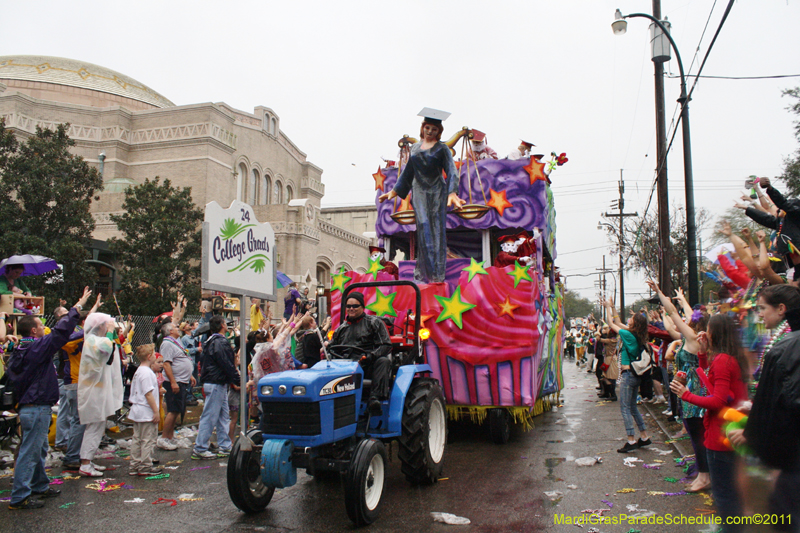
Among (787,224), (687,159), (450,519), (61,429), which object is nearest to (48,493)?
(61,429)

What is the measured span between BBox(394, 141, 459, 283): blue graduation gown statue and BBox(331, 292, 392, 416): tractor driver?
2.47 metres

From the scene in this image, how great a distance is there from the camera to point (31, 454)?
5406 millimetres

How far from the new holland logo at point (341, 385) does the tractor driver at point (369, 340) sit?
33 centimetres

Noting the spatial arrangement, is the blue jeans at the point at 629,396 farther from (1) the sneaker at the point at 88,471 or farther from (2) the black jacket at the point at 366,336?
(1) the sneaker at the point at 88,471

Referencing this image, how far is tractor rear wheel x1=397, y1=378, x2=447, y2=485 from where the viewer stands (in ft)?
18.2

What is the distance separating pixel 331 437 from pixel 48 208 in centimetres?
1885

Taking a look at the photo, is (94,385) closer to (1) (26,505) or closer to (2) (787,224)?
(1) (26,505)

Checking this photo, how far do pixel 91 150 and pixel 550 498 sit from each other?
34511 millimetres

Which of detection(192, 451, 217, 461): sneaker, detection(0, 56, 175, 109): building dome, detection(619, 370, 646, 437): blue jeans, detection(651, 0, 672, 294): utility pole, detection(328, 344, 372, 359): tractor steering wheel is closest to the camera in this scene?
detection(328, 344, 372, 359): tractor steering wheel

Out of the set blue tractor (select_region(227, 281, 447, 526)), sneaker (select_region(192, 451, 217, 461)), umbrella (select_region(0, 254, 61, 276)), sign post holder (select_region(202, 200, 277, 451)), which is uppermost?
umbrella (select_region(0, 254, 61, 276))

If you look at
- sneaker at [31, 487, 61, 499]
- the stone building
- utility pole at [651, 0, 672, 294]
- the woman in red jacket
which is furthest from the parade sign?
the stone building

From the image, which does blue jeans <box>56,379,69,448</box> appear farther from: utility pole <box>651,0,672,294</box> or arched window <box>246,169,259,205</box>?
arched window <box>246,169,259,205</box>

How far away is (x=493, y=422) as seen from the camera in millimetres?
7695

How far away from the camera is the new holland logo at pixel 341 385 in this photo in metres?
4.69
